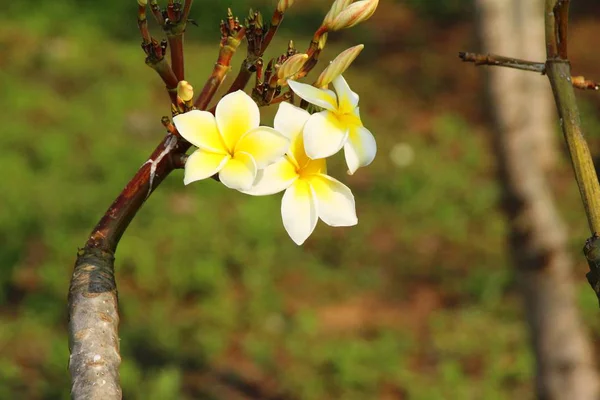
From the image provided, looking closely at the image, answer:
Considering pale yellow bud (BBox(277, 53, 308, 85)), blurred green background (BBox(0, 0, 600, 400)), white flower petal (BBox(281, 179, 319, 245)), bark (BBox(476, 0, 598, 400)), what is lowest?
white flower petal (BBox(281, 179, 319, 245))

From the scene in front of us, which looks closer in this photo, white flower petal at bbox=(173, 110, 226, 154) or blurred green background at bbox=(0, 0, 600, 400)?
white flower petal at bbox=(173, 110, 226, 154)

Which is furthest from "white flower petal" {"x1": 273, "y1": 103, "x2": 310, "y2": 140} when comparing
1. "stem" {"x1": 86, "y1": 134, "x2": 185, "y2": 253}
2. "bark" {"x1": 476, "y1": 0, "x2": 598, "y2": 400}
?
"bark" {"x1": 476, "y1": 0, "x2": 598, "y2": 400}

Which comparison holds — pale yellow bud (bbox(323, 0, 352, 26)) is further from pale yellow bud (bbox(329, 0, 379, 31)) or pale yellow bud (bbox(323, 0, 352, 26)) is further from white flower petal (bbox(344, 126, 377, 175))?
white flower petal (bbox(344, 126, 377, 175))

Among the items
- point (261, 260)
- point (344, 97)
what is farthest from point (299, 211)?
point (261, 260)

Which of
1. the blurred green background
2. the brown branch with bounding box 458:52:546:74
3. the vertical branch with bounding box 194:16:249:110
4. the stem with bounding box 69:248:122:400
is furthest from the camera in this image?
the blurred green background

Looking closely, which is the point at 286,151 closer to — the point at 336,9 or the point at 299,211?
the point at 299,211

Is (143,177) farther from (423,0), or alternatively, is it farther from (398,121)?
(423,0)
